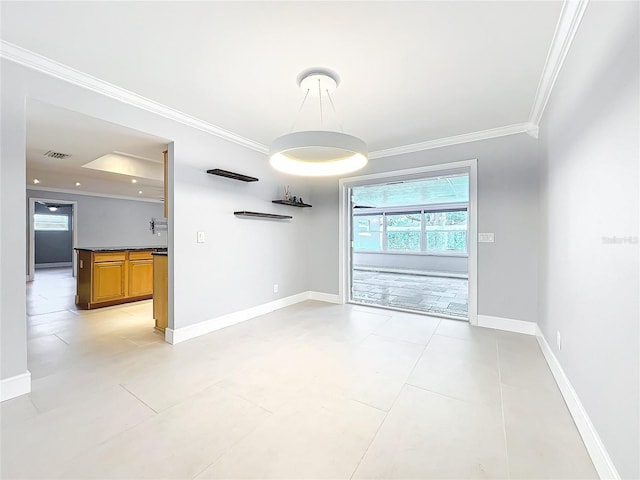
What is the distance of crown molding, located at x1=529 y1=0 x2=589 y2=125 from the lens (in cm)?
160

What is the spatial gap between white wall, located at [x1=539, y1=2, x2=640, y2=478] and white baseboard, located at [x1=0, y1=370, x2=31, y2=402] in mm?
3455

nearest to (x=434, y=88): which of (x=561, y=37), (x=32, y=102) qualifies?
(x=561, y=37)

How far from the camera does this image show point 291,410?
1842mm

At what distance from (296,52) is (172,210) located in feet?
6.58

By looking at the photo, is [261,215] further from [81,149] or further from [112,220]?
[112,220]

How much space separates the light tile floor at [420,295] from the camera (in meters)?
4.57

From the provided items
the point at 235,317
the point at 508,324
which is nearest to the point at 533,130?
the point at 508,324

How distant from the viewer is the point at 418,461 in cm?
142

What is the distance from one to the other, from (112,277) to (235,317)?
2.45 m

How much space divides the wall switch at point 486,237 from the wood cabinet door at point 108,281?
215 inches

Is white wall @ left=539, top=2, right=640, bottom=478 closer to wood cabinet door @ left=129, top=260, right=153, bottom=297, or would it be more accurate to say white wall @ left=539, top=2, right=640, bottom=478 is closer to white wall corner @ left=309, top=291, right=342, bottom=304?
white wall corner @ left=309, top=291, right=342, bottom=304

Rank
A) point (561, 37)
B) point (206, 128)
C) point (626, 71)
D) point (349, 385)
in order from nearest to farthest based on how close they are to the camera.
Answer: point (626, 71) → point (561, 37) → point (349, 385) → point (206, 128)

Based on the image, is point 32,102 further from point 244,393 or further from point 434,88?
point 434,88

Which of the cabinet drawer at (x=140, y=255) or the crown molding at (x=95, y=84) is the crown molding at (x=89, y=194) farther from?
the crown molding at (x=95, y=84)
